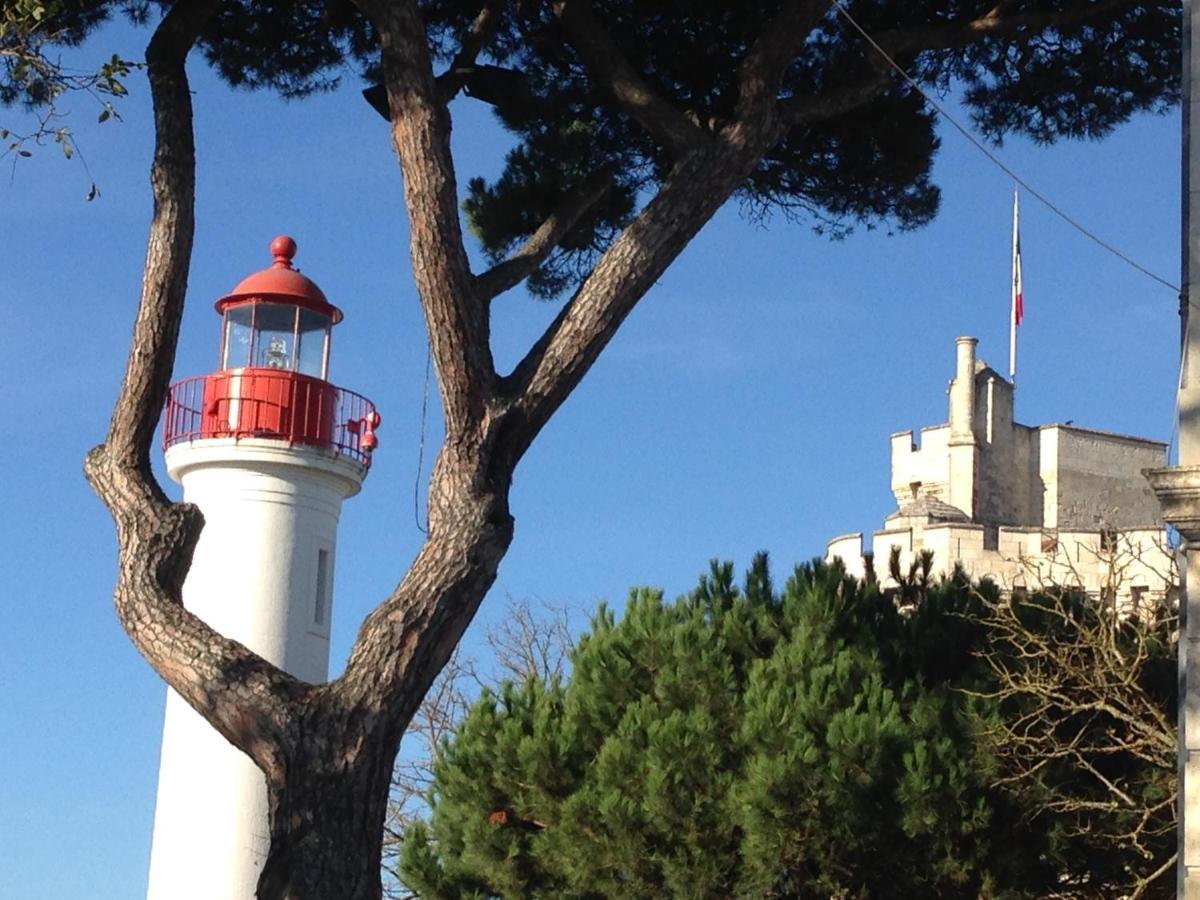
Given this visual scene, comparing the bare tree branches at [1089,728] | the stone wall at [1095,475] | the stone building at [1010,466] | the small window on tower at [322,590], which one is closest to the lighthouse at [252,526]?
the small window on tower at [322,590]

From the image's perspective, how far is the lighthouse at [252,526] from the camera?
16.6 meters

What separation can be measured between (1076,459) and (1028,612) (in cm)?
2840

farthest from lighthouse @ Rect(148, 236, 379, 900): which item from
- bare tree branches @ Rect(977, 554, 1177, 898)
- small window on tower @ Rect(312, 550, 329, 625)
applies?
bare tree branches @ Rect(977, 554, 1177, 898)

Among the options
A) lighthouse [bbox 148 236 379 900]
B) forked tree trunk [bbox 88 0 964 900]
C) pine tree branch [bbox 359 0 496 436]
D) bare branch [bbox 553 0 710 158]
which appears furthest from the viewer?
lighthouse [bbox 148 236 379 900]

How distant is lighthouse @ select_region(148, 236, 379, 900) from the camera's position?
16625 millimetres

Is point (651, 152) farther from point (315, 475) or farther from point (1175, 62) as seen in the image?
point (315, 475)

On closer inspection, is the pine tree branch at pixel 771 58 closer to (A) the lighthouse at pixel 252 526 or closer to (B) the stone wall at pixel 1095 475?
(A) the lighthouse at pixel 252 526

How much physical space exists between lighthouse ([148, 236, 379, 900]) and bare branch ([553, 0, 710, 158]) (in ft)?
25.3

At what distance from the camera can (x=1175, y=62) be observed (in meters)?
11.4

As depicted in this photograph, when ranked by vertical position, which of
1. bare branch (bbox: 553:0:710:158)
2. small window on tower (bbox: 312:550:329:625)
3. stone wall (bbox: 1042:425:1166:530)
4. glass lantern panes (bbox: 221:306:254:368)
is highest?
stone wall (bbox: 1042:425:1166:530)

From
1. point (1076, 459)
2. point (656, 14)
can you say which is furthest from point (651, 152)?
point (1076, 459)

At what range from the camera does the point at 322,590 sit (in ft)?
57.5

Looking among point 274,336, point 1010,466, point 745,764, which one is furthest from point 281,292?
point 1010,466

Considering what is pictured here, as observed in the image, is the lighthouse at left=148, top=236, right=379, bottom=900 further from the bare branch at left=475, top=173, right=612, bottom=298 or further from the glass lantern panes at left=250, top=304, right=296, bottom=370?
the bare branch at left=475, top=173, right=612, bottom=298
